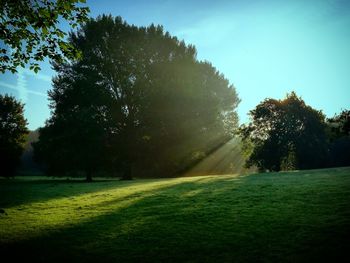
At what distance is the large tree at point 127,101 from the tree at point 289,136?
30.1ft

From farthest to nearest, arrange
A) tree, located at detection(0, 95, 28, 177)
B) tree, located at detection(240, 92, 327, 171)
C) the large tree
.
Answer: tree, located at detection(0, 95, 28, 177)
tree, located at detection(240, 92, 327, 171)
the large tree

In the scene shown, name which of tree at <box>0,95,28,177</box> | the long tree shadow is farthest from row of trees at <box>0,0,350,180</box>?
tree at <box>0,95,28,177</box>

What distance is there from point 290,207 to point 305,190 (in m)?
4.46

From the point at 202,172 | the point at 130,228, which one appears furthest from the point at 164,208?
the point at 202,172

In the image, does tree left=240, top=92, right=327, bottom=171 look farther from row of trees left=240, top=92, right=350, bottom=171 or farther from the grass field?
the grass field

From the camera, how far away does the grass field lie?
9.06 metres

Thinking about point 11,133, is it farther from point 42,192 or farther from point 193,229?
point 193,229

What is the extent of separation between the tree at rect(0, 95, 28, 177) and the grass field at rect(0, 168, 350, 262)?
5051 centimetres

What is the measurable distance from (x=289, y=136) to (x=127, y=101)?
88.8 feet

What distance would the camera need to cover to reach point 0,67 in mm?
14000

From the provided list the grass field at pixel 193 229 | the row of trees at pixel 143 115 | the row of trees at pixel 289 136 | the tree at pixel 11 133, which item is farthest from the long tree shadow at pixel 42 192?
the tree at pixel 11 133

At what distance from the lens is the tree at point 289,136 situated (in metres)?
46.5

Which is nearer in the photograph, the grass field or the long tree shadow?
the grass field

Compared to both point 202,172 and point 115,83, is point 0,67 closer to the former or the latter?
point 115,83
